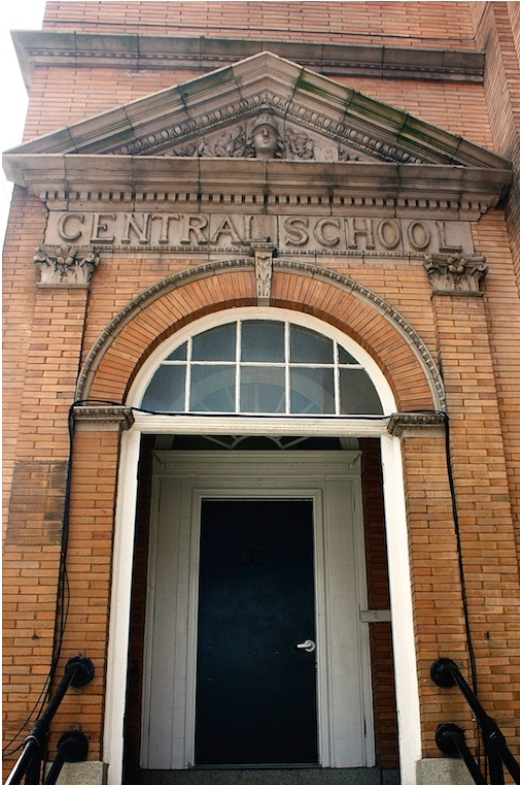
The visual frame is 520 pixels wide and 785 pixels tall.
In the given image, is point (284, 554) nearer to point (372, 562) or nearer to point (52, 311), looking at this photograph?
point (372, 562)

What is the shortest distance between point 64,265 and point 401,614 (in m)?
4.28

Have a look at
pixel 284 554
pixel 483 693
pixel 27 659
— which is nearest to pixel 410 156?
pixel 284 554

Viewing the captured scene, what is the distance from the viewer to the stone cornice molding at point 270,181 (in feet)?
23.2

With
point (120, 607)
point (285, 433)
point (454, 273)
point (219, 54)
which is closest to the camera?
point (120, 607)

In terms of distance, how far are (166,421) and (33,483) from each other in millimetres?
1210

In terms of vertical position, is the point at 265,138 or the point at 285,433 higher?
the point at 265,138

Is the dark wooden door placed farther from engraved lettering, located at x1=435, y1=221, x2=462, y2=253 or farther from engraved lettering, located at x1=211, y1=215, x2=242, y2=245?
engraved lettering, located at x1=435, y1=221, x2=462, y2=253

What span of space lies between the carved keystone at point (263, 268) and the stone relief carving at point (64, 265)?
1495mm

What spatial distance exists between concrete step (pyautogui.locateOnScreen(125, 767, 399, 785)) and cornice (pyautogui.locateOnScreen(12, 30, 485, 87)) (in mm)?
7163

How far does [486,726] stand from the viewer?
4.80 meters

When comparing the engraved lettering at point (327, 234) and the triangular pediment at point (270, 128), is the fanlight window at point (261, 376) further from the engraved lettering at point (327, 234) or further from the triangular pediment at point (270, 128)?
the triangular pediment at point (270, 128)

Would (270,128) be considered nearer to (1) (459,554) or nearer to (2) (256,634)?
(1) (459,554)

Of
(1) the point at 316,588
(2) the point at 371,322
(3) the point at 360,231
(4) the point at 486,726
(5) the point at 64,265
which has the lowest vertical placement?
(4) the point at 486,726

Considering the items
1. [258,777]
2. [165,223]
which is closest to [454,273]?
[165,223]
